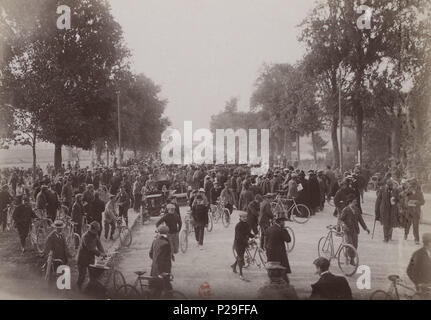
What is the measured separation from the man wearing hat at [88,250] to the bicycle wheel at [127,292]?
0.80 m

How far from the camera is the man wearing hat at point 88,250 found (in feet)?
31.9

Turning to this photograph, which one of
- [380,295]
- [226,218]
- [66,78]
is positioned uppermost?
[66,78]

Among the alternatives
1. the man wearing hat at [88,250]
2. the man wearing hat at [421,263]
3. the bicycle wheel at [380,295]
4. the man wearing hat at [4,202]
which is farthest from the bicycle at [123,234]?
the man wearing hat at [421,263]

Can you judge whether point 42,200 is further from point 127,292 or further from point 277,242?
point 277,242

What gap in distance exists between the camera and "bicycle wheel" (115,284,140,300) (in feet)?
30.6

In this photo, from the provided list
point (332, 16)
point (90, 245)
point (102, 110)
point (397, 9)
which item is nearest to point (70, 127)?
point (102, 110)

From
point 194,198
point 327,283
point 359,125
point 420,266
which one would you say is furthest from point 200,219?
point 359,125

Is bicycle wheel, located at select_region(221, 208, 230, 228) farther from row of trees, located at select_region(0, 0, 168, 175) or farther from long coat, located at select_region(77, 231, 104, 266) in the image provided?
long coat, located at select_region(77, 231, 104, 266)

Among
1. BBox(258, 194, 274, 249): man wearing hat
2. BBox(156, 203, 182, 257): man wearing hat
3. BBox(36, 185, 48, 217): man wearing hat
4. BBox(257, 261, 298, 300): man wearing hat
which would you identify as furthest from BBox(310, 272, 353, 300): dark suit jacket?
BBox(36, 185, 48, 217): man wearing hat

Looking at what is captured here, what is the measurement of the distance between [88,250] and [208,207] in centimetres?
598

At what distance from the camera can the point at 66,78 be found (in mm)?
13969

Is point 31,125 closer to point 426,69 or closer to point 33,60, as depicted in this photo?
point 33,60

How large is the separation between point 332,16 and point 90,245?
32.3 ft

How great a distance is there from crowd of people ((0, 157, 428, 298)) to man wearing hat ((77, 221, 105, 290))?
2cm
